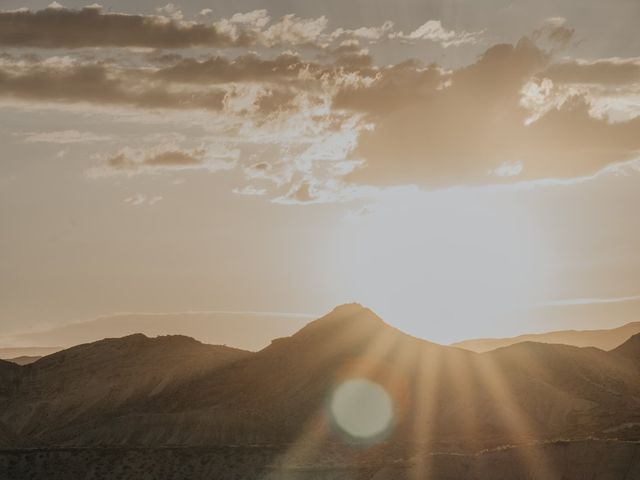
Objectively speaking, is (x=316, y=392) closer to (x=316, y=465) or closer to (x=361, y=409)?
(x=361, y=409)

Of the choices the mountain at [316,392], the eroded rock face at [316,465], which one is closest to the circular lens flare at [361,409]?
the mountain at [316,392]

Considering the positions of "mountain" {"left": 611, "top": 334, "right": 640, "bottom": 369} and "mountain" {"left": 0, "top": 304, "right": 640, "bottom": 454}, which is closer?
"mountain" {"left": 0, "top": 304, "right": 640, "bottom": 454}

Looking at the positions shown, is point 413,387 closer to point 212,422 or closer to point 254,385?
point 254,385

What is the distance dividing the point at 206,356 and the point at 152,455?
54091mm

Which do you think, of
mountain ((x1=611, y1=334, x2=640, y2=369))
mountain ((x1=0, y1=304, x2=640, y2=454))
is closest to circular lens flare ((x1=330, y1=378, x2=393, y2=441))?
mountain ((x1=0, y1=304, x2=640, y2=454))

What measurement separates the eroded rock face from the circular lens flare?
1591 centimetres

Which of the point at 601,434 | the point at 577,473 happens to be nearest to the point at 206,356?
the point at 601,434

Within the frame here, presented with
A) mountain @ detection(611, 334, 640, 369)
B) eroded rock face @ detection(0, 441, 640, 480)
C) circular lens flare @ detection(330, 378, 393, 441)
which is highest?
mountain @ detection(611, 334, 640, 369)

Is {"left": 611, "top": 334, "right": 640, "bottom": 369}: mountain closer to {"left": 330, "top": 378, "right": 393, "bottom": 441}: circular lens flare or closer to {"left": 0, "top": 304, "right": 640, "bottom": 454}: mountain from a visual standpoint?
{"left": 0, "top": 304, "right": 640, "bottom": 454}: mountain

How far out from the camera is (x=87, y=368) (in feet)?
515

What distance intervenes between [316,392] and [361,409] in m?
7.49

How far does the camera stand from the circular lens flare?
128875mm

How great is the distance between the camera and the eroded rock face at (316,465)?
3649 inches

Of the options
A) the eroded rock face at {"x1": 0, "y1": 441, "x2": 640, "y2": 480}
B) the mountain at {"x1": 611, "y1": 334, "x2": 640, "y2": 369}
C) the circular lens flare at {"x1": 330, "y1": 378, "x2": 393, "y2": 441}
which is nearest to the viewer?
the eroded rock face at {"x1": 0, "y1": 441, "x2": 640, "y2": 480}
